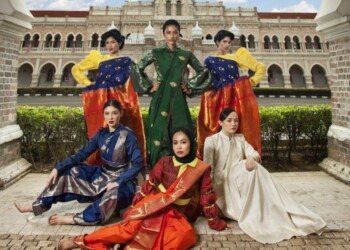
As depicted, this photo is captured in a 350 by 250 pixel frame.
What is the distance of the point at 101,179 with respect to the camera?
306cm

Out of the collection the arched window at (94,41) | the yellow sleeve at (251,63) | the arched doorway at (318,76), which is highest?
the arched window at (94,41)

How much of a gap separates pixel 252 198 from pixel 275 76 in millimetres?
32910

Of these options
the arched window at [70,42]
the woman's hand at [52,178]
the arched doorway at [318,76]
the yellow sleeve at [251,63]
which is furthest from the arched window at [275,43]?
the woman's hand at [52,178]

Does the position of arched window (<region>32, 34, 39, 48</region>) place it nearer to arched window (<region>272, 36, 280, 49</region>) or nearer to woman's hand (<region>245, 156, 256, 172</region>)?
arched window (<region>272, 36, 280, 49</region>)

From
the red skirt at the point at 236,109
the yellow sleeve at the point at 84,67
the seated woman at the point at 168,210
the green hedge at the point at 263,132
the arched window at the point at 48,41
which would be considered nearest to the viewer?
the seated woman at the point at 168,210

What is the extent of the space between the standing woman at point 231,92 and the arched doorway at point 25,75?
3374 centimetres

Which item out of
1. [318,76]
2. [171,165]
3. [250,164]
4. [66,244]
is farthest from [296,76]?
[66,244]

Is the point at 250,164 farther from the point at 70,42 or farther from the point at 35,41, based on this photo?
the point at 35,41

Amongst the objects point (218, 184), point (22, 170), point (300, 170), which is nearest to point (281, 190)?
point (218, 184)

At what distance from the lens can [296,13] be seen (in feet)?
121

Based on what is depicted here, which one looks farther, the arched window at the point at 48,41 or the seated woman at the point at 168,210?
the arched window at the point at 48,41

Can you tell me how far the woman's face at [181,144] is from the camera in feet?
8.47

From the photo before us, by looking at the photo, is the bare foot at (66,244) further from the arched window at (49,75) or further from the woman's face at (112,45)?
the arched window at (49,75)

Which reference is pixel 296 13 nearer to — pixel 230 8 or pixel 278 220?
pixel 230 8
